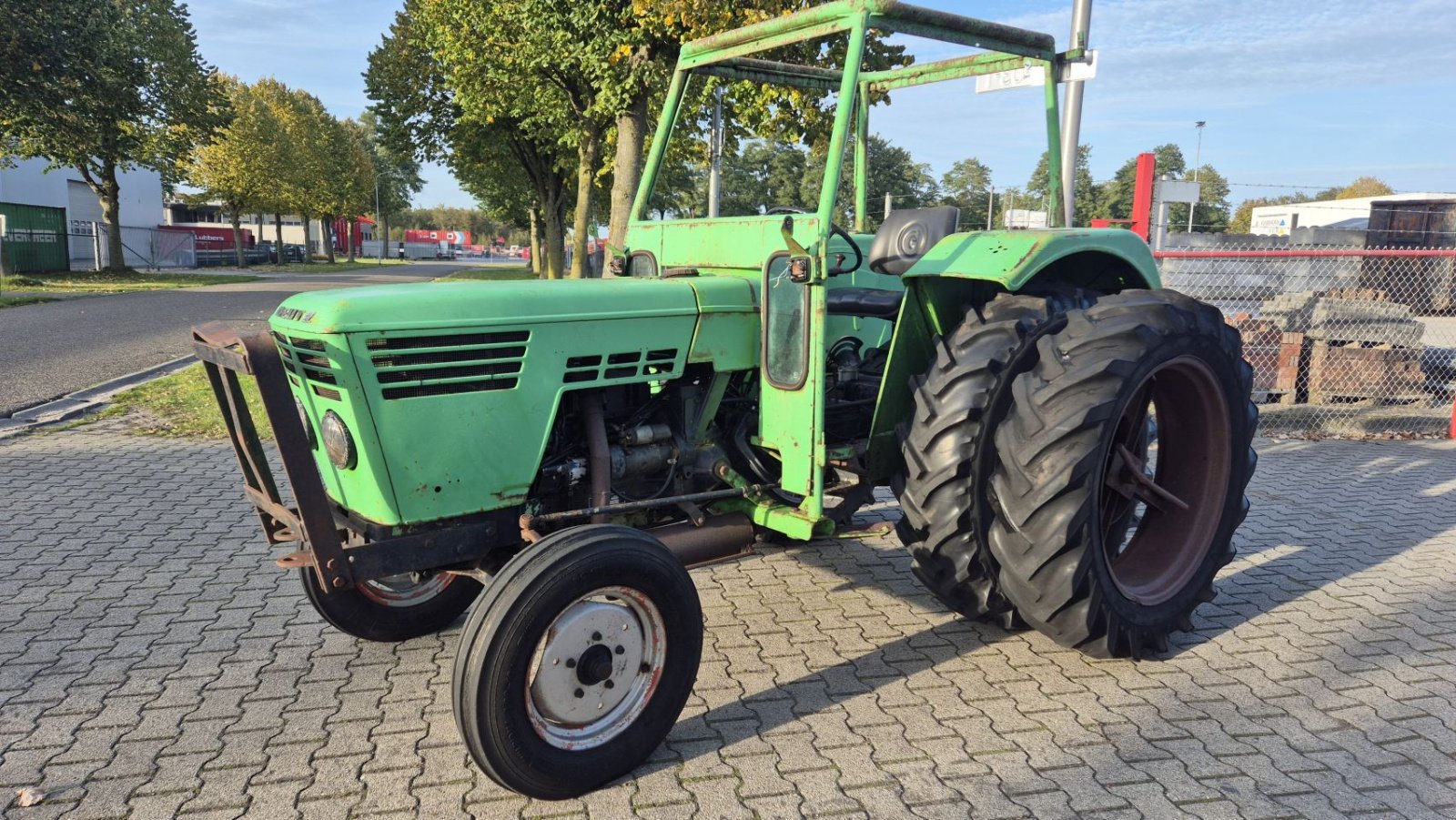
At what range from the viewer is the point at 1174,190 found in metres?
7.77

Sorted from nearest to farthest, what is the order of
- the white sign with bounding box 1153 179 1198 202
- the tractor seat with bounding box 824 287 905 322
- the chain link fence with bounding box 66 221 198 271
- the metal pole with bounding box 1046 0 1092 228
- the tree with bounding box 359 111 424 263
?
the tractor seat with bounding box 824 287 905 322
the metal pole with bounding box 1046 0 1092 228
the white sign with bounding box 1153 179 1198 202
the chain link fence with bounding box 66 221 198 271
the tree with bounding box 359 111 424 263

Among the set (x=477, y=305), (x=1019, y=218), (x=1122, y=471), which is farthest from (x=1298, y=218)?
(x=477, y=305)

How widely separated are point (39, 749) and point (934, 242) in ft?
11.6

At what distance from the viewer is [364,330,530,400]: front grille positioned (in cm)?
273

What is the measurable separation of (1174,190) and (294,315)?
→ 23.6 ft

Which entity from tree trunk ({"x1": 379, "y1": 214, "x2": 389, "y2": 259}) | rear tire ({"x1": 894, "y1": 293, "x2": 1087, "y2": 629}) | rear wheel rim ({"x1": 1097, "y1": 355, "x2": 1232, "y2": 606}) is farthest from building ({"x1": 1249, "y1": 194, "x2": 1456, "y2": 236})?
tree trunk ({"x1": 379, "y1": 214, "x2": 389, "y2": 259})

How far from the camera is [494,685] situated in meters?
2.50

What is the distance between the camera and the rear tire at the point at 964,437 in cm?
327

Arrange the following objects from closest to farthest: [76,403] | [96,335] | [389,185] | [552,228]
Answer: [76,403]
[96,335]
[552,228]
[389,185]

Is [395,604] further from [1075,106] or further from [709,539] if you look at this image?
[1075,106]

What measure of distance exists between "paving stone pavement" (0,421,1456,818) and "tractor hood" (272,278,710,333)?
132 cm

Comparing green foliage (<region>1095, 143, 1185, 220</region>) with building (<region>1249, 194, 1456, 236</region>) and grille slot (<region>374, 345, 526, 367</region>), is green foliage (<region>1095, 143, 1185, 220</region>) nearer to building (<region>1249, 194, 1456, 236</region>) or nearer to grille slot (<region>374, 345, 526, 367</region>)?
building (<region>1249, 194, 1456, 236</region>)

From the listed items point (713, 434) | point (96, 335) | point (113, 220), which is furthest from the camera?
point (113, 220)

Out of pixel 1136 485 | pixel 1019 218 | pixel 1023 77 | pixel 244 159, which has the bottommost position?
pixel 1136 485
